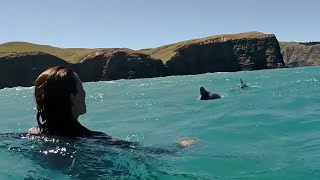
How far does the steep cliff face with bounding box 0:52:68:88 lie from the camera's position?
153 meters

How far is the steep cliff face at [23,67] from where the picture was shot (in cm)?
15338

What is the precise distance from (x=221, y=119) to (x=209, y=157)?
32.9 ft

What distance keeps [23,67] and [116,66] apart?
33169 millimetres

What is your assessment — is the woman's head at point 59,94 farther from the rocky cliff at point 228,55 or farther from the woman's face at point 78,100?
the rocky cliff at point 228,55

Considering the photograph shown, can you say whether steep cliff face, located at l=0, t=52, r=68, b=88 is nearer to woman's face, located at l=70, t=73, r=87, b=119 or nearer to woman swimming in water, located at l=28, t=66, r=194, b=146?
woman swimming in water, located at l=28, t=66, r=194, b=146

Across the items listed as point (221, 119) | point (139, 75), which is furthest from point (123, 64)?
point (221, 119)

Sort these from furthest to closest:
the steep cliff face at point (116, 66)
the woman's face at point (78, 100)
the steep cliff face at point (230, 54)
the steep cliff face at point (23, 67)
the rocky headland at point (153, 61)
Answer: the steep cliff face at point (230, 54)
the steep cliff face at point (116, 66)
the rocky headland at point (153, 61)
the steep cliff face at point (23, 67)
the woman's face at point (78, 100)

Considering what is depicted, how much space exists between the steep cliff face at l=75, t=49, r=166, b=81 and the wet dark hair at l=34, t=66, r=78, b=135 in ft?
511

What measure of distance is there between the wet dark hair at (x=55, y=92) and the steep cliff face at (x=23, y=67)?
154318mm

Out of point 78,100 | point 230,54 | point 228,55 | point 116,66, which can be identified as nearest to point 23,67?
point 116,66

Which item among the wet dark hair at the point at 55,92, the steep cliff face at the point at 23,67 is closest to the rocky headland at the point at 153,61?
the steep cliff face at the point at 23,67

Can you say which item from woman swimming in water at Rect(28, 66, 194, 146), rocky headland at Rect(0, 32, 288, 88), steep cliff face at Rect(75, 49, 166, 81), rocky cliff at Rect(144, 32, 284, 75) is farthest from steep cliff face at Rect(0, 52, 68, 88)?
woman swimming in water at Rect(28, 66, 194, 146)

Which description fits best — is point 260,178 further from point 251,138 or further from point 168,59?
point 168,59

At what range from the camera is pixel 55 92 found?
5078 mm
